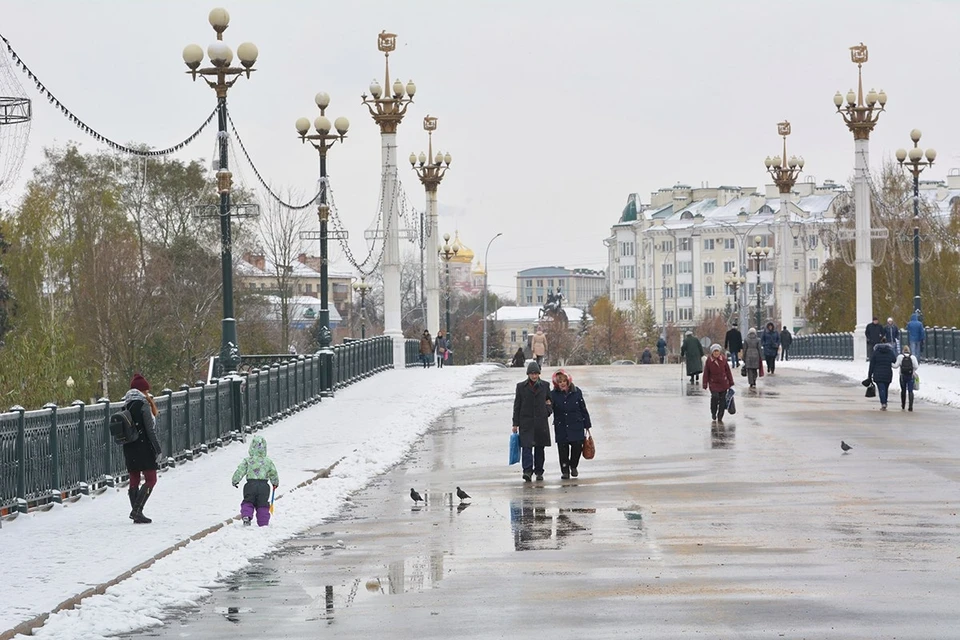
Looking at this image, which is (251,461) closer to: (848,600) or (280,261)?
(848,600)

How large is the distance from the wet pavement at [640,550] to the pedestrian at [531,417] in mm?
499

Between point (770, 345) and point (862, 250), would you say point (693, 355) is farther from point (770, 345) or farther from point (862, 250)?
point (862, 250)

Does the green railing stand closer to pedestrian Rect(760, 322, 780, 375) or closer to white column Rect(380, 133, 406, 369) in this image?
white column Rect(380, 133, 406, 369)

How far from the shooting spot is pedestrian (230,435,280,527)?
17578mm

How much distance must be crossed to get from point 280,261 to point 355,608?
287 feet

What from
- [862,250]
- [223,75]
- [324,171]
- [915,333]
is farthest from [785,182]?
[223,75]

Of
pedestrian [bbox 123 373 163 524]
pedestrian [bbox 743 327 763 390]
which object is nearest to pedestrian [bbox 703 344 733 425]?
pedestrian [bbox 743 327 763 390]

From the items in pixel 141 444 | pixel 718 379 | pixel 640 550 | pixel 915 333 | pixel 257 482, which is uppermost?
pixel 915 333

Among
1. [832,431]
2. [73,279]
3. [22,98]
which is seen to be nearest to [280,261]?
[73,279]

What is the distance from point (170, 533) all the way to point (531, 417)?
277 inches

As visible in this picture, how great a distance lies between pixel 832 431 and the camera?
1174 inches

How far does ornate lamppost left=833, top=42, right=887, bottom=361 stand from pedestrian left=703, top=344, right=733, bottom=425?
24.6m

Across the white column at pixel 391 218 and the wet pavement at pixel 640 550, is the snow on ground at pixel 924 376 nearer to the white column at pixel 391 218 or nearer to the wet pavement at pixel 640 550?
the wet pavement at pixel 640 550

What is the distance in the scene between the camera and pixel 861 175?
5678cm
